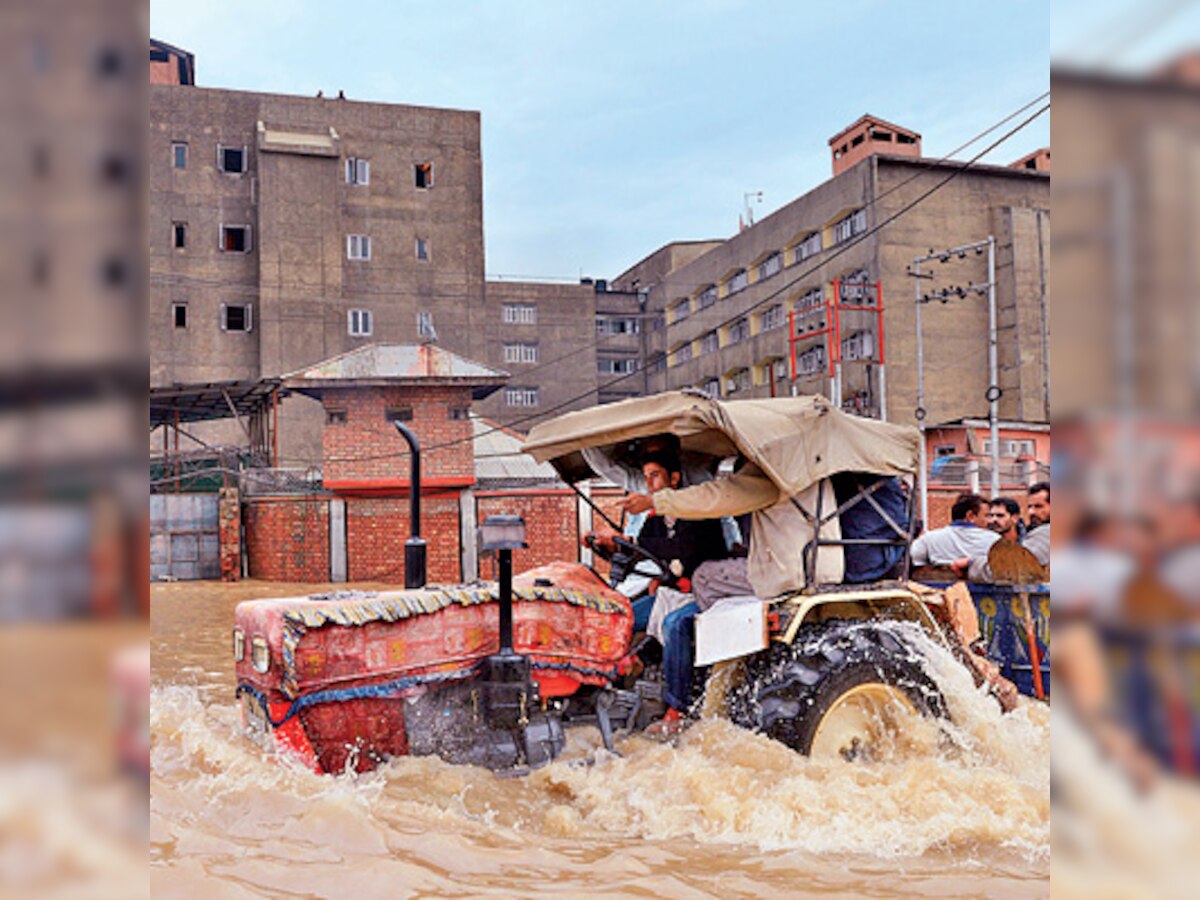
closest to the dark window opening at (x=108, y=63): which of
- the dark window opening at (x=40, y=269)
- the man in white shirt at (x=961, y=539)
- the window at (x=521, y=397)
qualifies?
the dark window opening at (x=40, y=269)

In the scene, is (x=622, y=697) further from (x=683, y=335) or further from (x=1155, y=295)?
(x=683, y=335)

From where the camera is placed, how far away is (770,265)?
42188 mm

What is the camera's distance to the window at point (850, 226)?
35.4 meters

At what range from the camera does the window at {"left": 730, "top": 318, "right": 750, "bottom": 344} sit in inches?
1732

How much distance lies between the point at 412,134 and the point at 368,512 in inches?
777

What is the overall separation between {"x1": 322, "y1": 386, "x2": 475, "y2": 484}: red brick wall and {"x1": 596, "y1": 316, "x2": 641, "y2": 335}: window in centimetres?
2777

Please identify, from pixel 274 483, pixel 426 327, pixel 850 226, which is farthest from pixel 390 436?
pixel 850 226

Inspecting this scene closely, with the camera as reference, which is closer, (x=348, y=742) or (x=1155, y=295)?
(x=1155, y=295)

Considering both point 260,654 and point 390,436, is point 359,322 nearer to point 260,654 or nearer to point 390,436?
point 390,436

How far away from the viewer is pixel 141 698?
0.82 meters

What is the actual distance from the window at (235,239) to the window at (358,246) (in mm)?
3459

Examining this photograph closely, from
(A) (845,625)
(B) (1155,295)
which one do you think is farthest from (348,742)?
(B) (1155,295)

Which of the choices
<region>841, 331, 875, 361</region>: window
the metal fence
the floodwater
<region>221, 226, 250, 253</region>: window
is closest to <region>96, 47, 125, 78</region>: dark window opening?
the floodwater

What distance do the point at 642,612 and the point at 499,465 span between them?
2235cm
